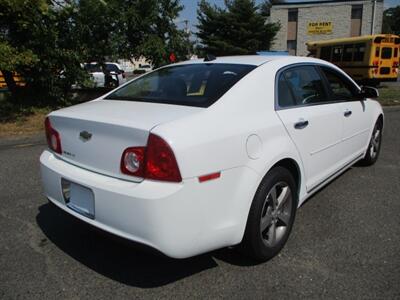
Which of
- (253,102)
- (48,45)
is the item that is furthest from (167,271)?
(48,45)

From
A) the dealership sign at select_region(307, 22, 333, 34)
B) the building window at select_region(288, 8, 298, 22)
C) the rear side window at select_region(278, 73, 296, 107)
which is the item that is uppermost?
the building window at select_region(288, 8, 298, 22)

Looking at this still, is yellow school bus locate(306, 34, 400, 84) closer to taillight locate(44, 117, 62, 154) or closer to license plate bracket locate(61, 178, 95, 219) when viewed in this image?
taillight locate(44, 117, 62, 154)

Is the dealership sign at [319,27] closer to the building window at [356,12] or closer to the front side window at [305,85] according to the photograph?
the building window at [356,12]

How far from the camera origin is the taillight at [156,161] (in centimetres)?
235

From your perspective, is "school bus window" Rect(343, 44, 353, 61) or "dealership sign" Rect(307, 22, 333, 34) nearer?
"school bus window" Rect(343, 44, 353, 61)

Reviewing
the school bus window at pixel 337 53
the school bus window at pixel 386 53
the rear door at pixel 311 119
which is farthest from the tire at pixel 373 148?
the school bus window at pixel 337 53

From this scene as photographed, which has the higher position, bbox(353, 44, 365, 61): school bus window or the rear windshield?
the rear windshield

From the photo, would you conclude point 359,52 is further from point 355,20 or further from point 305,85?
point 355,20

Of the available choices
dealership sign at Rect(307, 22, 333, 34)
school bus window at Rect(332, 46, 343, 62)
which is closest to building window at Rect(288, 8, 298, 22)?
dealership sign at Rect(307, 22, 333, 34)

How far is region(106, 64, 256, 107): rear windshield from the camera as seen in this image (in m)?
2.98

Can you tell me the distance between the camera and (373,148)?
17.8 ft

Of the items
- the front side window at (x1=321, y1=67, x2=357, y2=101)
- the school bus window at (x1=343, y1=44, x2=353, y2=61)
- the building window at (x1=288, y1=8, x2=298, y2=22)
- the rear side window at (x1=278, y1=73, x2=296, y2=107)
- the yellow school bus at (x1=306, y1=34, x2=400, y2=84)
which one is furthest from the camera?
the building window at (x1=288, y1=8, x2=298, y2=22)

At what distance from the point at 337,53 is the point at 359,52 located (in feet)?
5.48

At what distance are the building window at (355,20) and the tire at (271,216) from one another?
121ft
